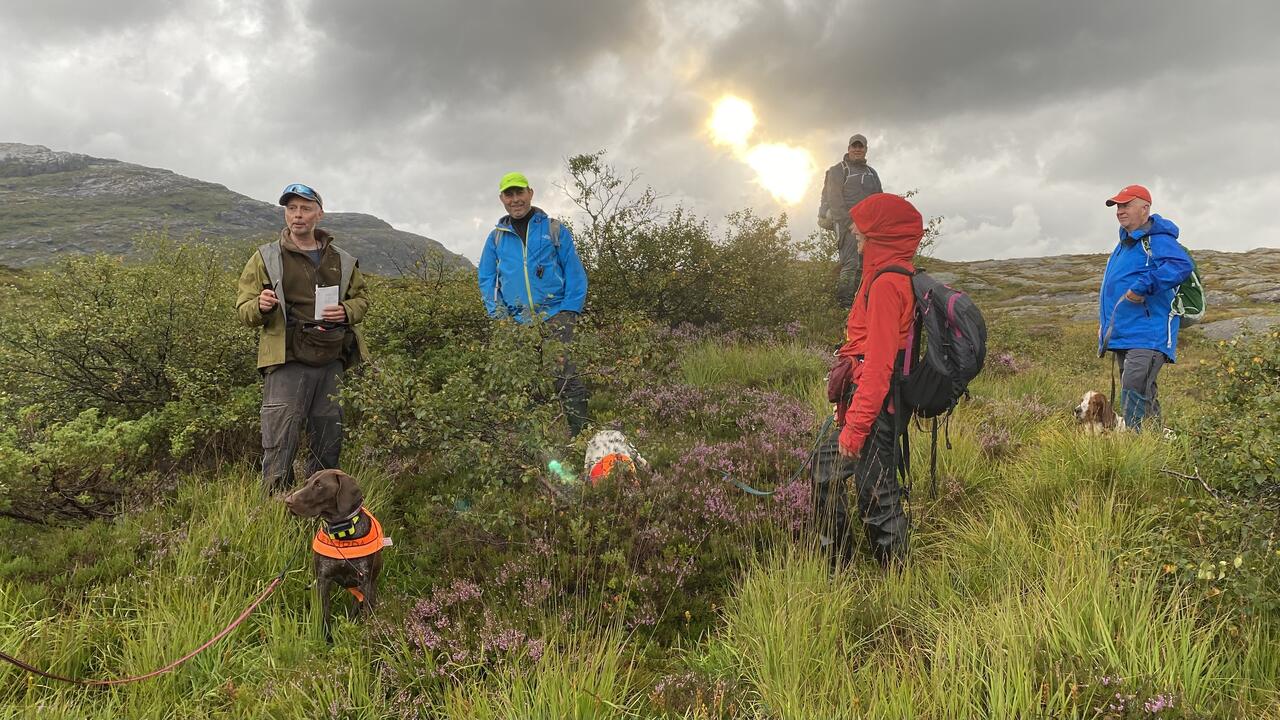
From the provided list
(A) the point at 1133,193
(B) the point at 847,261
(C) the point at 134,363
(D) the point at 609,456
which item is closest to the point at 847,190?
(B) the point at 847,261

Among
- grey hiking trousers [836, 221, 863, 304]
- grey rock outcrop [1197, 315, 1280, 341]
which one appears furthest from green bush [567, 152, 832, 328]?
grey rock outcrop [1197, 315, 1280, 341]

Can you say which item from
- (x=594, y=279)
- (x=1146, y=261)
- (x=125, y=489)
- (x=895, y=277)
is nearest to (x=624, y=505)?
(x=895, y=277)

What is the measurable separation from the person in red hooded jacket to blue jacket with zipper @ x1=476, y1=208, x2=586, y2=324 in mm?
3206

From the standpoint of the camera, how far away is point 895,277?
11.5 ft

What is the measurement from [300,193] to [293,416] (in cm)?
181

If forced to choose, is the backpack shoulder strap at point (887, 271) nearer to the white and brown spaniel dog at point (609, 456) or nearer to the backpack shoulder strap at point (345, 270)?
the white and brown spaniel dog at point (609, 456)

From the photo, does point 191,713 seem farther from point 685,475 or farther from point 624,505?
point 685,475

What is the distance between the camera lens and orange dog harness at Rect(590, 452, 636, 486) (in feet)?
17.0

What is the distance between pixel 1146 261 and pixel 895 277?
3.96m

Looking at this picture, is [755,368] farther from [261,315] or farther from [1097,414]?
[261,315]

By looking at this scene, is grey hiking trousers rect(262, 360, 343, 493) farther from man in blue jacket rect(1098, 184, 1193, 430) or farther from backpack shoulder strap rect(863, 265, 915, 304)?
man in blue jacket rect(1098, 184, 1193, 430)

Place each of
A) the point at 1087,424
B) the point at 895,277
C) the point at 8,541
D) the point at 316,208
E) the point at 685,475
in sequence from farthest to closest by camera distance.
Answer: the point at 1087,424
the point at 685,475
the point at 316,208
the point at 8,541
the point at 895,277

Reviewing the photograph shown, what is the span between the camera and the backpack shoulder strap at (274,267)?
468cm

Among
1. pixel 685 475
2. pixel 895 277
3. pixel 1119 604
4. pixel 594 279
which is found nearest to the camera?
pixel 1119 604
